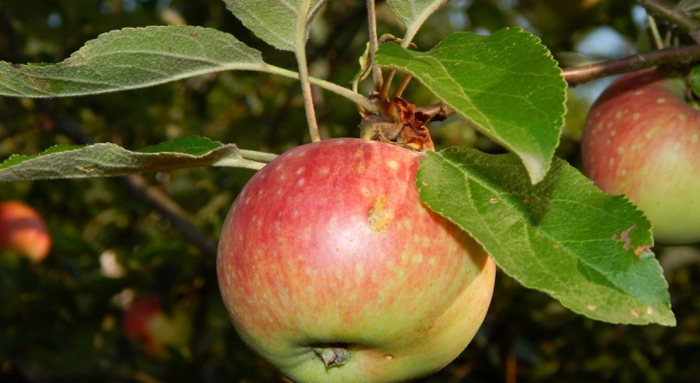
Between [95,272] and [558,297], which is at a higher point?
[558,297]

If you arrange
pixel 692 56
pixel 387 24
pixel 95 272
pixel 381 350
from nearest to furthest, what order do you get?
pixel 381 350 < pixel 692 56 < pixel 387 24 < pixel 95 272

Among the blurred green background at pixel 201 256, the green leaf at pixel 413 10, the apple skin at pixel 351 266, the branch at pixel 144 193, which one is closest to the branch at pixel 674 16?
the green leaf at pixel 413 10

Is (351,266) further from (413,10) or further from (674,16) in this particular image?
(674,16)

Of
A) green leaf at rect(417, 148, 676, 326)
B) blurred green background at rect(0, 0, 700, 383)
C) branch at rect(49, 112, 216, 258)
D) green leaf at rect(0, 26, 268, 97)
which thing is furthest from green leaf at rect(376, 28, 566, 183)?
branch at rect(49, 112, 216, 258)

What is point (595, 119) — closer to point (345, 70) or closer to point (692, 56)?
point (692, 56)

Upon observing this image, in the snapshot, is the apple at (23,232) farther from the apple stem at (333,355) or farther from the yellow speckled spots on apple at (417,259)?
the yellow speckled spots on apple at (417,259)

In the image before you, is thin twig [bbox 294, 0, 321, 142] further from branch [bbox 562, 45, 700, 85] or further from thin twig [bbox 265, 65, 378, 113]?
branch [bbox 562, 45, 700, 85]

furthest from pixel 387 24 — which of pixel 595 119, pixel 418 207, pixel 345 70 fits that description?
pixel 418 207
